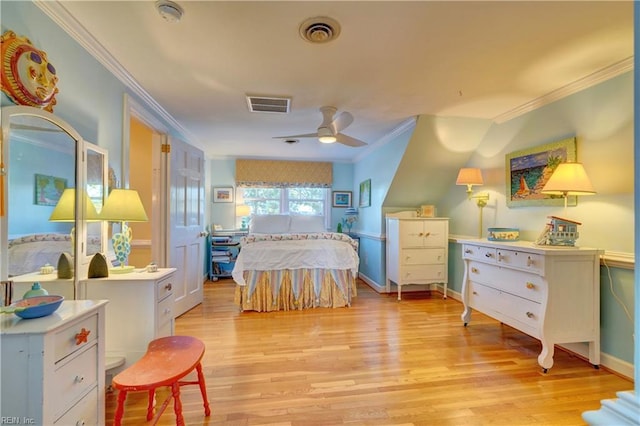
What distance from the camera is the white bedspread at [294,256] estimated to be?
341 centimetres

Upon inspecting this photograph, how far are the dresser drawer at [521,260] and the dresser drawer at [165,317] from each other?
2.74 meters

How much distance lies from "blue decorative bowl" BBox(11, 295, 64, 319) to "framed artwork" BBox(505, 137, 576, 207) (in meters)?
3.55

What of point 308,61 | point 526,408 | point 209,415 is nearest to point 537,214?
point 526,408

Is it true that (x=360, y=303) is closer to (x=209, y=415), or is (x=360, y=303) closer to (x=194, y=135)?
(x=209, y=415)

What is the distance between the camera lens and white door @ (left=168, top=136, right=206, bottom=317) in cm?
318

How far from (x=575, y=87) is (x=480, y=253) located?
5.30 ft

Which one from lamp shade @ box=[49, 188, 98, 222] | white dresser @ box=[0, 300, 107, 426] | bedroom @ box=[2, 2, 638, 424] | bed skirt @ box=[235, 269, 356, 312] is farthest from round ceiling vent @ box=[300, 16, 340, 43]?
bed skirt @ box=[235, 269, 356, 312]

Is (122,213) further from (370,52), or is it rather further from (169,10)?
(370,52)

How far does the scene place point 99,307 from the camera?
4.25 feet

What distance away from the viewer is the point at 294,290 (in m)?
3.55

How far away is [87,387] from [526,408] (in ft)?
7.72

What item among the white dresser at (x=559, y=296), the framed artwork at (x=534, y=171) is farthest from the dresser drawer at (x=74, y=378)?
the framed artwork at (x=534, y=171)

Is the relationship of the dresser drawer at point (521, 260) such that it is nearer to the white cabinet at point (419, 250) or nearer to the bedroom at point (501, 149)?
the bedroom at point (501, 149)

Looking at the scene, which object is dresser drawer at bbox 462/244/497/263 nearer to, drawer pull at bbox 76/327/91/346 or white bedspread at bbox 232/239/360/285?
white bedspread at bbox 232/239/360/285
